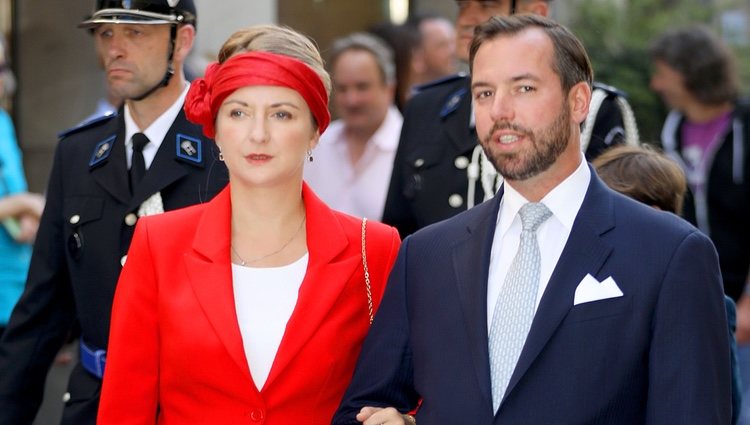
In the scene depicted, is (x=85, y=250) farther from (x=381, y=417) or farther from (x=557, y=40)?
(x=557, y=40)

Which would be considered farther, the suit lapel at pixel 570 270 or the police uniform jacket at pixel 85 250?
the police uniform jacket at pixel 85 250

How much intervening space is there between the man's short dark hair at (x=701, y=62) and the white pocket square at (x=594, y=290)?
484cm

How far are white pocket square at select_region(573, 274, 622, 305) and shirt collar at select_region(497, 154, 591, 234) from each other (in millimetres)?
193

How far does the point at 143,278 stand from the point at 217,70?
25.6 inches

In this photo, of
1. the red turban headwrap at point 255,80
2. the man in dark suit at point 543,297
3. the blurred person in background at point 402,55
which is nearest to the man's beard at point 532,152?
the man in dark suit at point 543,297

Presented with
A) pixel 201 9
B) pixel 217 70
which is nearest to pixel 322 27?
pixel 201 9

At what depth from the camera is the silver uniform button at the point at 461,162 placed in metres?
5.64

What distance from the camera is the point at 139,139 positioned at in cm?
513

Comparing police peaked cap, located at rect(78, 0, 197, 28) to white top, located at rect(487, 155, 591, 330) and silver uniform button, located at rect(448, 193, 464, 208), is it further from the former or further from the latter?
white top, located at rect(487, 155, 591, 330)

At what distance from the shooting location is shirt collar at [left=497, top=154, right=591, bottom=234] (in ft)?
12.5

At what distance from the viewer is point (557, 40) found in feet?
12.9

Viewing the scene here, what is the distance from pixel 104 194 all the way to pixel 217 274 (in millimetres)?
1106

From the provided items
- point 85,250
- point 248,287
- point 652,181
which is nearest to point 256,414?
point 248,287

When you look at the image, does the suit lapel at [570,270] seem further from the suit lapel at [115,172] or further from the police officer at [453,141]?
the suit lapel at [115,172]
